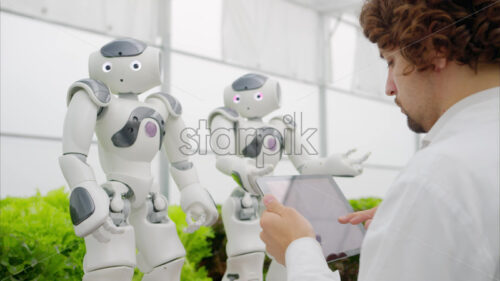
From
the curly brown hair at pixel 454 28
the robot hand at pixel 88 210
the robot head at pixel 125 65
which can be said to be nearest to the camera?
the curly brown hair at pixel 454 28

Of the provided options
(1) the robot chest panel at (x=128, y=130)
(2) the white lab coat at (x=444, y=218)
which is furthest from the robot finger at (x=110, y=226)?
(2) the white lab coat at (x=444, y=218)

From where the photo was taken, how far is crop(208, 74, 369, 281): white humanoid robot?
1739 mm

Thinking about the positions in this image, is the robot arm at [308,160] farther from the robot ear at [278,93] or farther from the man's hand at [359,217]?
the man's hand at [359,217]

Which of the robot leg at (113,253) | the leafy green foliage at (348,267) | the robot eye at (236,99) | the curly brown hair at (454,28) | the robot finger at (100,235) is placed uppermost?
the curly brown hair at (454,28)

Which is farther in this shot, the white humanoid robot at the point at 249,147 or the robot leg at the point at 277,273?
the white humanoid robot at the point at 249,147

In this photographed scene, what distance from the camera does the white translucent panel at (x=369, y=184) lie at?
1198mm

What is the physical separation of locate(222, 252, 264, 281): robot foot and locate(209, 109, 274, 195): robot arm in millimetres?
308

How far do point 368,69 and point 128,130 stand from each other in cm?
71

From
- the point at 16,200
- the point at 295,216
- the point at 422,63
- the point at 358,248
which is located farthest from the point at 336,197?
the point at 16,200

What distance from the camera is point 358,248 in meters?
0.76

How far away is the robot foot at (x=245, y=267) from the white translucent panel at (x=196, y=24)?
761 millimetres

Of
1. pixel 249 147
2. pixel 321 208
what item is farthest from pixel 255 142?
pixel 321 208

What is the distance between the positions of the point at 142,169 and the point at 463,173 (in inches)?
45.2

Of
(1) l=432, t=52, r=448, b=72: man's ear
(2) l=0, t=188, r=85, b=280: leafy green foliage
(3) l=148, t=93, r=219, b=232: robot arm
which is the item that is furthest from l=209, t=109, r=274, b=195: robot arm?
(1) l=432, t=52, r=448, b=72: man's ear
